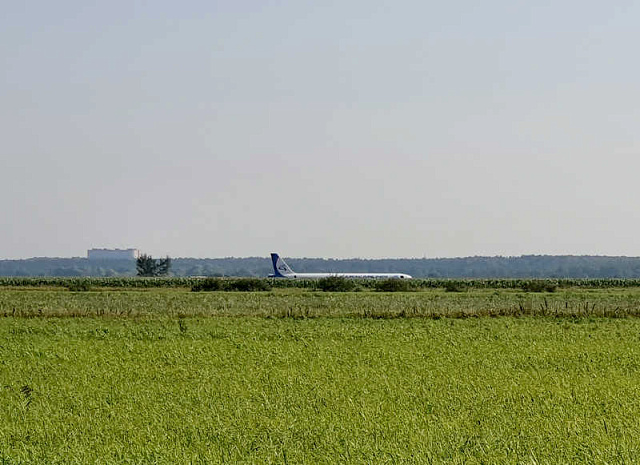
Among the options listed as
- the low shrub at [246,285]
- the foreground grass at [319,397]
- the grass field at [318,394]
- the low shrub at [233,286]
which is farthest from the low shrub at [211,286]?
the foreground grass at [319,397]

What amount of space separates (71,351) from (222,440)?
16.1m

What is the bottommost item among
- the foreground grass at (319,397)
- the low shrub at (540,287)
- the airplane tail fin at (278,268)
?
the foreground grass at (319,397)

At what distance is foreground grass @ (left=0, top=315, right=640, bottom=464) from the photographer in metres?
15.4

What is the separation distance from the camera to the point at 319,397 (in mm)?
20906

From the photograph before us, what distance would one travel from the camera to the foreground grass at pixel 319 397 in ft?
50.5

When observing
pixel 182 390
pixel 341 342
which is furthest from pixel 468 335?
pixel 182 390

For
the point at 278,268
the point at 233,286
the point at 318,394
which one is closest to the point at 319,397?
the point at 318,394

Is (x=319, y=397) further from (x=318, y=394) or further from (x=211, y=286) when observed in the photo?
(x=211, y=286)

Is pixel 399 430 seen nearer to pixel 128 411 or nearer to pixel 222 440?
pixel 222 440

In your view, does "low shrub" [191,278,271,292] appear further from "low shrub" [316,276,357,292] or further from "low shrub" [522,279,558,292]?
"low shrub" [522,279,558,292]

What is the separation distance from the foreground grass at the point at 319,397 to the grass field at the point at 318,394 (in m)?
0.06

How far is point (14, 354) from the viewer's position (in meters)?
29.9

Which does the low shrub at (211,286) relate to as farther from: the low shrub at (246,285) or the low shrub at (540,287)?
the low shrub at (540,287)

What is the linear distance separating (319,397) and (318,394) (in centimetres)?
41
